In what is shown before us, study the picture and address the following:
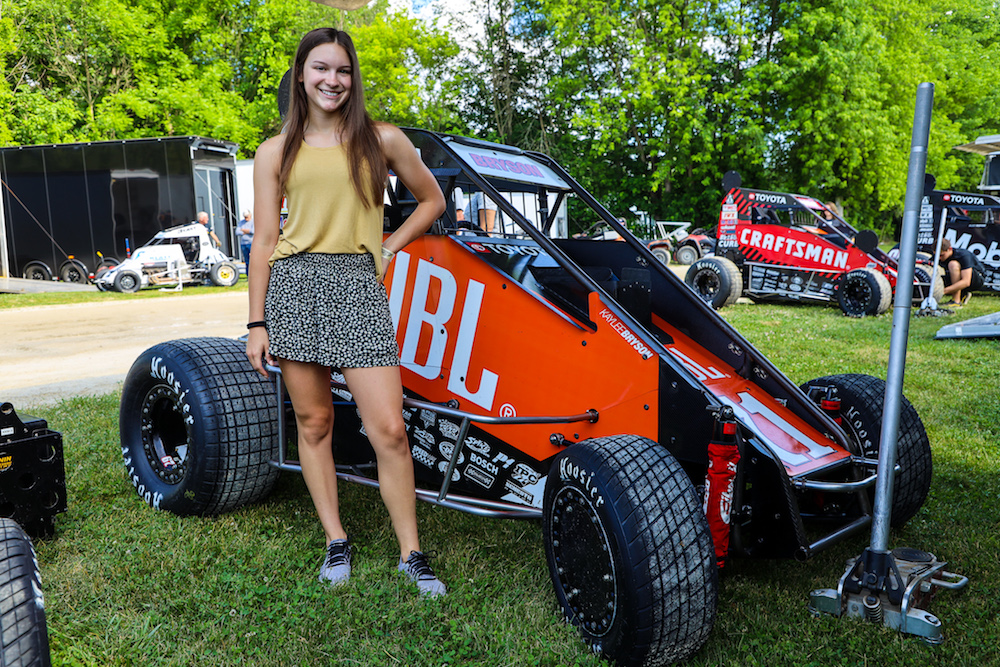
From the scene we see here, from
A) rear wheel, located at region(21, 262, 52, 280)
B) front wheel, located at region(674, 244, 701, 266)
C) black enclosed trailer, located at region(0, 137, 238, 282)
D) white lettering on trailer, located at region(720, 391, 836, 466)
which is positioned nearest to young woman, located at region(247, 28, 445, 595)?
white lettering on trailer, located at region(720, 391, 836, 466)

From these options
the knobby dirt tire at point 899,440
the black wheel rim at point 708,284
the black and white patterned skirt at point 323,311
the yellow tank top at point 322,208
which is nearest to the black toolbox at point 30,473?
the black and white patterned skirt at point 323,311

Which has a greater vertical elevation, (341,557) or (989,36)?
(989,36)

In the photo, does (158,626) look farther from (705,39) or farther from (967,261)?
(705,39)

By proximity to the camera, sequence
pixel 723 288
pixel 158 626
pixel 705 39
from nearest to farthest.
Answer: pixel 158 626 < pixel 723 288 < pixel 705 39

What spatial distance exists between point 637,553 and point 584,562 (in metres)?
0.28

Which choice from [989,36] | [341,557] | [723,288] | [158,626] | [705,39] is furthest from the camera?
[989,36]

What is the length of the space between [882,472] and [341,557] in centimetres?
186

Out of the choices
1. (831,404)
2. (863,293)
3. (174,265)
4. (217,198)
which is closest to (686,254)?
(863,293)

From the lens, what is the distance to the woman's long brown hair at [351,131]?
93.3 inches

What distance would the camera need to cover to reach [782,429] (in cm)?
281

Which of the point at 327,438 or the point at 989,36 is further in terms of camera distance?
the point at 989,36

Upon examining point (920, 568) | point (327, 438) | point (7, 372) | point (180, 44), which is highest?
point (180, 44)

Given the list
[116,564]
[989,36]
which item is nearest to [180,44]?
[116,564]

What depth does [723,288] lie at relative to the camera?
11.2m
